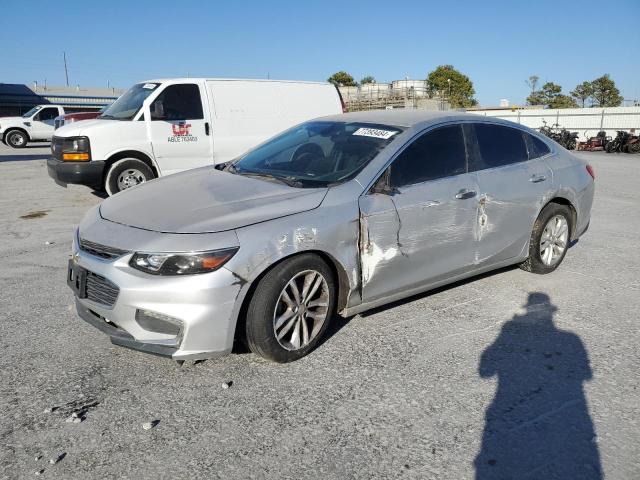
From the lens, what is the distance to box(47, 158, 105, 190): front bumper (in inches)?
320

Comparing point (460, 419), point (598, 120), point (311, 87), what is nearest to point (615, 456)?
point (460, 419)

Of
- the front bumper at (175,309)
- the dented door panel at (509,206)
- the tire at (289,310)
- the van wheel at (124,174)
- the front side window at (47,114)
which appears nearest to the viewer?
the front bumper at (175,309)

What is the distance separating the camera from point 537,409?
3.02 meters

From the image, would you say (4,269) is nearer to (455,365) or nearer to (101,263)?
(101,263)

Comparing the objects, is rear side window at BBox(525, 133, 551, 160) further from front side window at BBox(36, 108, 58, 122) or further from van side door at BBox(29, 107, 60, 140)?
front side window at BBox(36, 108, 58, 122)

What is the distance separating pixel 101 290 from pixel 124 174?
18.8 ft

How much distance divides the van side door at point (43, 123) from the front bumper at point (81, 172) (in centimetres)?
1730

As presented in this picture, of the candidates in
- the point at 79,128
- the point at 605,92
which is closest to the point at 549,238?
the point at 79,128

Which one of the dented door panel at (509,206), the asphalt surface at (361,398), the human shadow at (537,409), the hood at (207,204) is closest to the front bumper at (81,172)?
the asphalt surface at (361,398)

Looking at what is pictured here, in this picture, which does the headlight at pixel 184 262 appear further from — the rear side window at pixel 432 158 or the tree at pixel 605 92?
the tree at pixel 605 92

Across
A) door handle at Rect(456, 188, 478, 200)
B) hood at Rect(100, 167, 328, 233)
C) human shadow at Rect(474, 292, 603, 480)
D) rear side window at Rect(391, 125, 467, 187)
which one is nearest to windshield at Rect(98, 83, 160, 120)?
hood at Rect(100, 167, 328, 233)

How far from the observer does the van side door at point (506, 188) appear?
4.52m

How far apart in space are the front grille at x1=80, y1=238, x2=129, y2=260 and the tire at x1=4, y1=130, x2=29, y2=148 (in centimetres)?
2331

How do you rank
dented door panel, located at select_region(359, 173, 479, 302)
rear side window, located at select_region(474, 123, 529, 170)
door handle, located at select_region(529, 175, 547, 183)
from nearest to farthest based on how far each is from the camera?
dented door panel, located at select_region(359, 173, 479, 302), rear side window, located at select_region(474, 123, 529, 170), door handle, located at select_region(529, 175, 547, 183)
